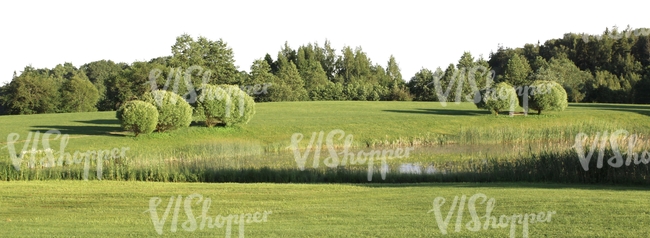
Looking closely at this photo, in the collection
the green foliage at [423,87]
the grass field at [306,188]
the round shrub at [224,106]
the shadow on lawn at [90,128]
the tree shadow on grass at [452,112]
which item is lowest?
the grass field at [306,188]

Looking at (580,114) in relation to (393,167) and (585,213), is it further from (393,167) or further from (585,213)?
(585,213)

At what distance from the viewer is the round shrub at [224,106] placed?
4284cm

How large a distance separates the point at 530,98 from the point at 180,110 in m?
27.1

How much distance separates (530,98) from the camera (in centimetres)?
4972

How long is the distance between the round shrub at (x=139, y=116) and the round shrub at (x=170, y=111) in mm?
1128

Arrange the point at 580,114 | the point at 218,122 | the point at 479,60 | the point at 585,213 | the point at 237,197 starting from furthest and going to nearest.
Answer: the point at 479,60 < the point at 580,114 < the point at 218,122 < the point at 237,197 < the point at 585,213

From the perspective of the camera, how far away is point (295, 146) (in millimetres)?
38688

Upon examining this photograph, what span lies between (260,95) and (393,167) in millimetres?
68219

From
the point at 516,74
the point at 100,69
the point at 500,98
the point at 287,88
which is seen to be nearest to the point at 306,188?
the point at 500,98

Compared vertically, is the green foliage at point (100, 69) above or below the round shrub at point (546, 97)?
above

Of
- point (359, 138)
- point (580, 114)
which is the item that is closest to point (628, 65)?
point (580, 114)
